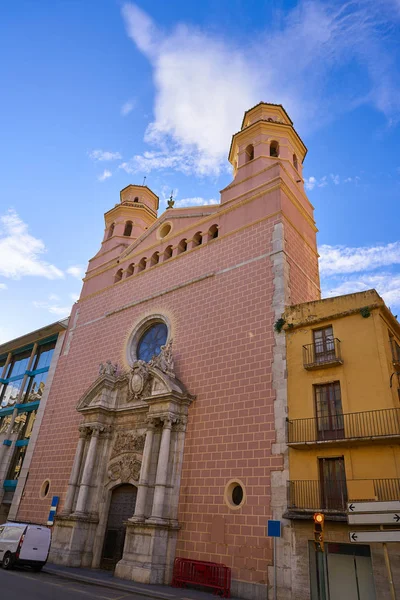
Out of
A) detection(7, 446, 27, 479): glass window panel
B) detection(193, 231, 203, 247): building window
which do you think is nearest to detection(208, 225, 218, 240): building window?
detection(193, 231, 203, 247): building window

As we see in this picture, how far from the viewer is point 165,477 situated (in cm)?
1523

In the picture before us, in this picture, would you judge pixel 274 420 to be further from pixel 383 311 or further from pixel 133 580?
pixel 133 580

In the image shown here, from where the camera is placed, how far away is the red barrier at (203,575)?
12587mm

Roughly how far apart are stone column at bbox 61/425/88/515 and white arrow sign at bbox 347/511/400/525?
539 inches

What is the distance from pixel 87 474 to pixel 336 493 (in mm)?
10712

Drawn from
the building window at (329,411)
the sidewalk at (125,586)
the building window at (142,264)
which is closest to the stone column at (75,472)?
the sidewalk at (125,586)

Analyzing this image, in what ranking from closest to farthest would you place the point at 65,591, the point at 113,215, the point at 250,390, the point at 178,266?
1. the point at 65,591
2. the point at 250,390
3. the point at 178,266
4. the point at 113,215

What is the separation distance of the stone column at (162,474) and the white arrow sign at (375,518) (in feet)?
27.9

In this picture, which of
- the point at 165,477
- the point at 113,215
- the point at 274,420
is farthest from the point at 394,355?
the point at 113,215

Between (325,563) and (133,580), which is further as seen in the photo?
(133,580)

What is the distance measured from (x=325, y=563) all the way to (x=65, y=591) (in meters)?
6.78

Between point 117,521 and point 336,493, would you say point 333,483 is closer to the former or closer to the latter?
point 336,493

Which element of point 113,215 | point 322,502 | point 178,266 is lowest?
point 322,502

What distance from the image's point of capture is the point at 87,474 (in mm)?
18000
